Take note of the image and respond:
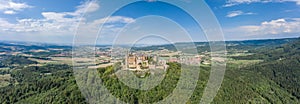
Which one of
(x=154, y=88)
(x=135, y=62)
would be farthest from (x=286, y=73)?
(x=135, y=62)

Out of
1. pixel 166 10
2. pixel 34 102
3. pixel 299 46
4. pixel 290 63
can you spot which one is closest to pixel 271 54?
pixel 299 46

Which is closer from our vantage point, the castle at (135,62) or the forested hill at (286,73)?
the castle at (135,62)

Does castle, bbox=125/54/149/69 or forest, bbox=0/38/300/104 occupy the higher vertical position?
castle, bbox=125/54/149/69

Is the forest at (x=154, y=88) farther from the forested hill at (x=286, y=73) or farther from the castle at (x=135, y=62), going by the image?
the castle at (x=135, y=62)

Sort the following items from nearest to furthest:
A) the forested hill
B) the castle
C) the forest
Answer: the castle
the forest
the forested hill

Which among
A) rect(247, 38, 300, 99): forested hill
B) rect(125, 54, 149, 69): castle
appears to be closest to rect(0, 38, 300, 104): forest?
rect(247, 38, 300, 99): forested hill

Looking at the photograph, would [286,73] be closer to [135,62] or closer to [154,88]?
[154,88]

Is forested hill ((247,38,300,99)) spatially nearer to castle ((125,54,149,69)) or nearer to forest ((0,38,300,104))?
forest ((0,38,300,104))

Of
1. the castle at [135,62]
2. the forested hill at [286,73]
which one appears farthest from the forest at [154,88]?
the castle at [135,62]

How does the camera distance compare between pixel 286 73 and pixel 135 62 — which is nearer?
pixel 135 62

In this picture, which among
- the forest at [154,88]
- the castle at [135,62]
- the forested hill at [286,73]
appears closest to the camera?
the castle at [135,62]

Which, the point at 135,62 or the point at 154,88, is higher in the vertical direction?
the point at 135,62

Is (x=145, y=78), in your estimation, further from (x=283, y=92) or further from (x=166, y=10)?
(x=283, y=92)
